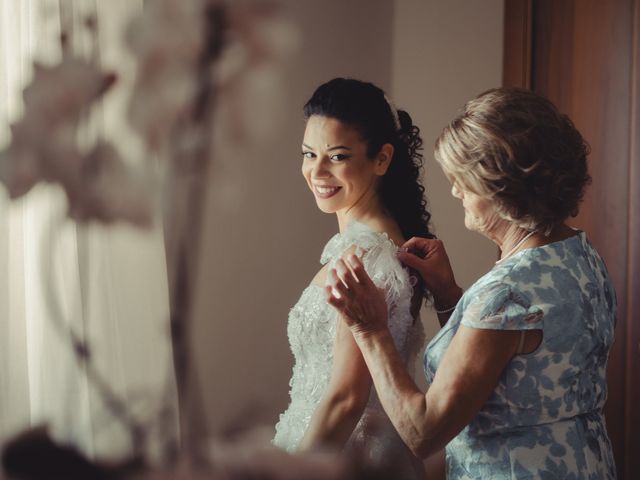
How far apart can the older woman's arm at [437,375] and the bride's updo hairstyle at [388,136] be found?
9.6 inches

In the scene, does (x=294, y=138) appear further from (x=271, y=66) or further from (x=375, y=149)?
(x=375, y=149)

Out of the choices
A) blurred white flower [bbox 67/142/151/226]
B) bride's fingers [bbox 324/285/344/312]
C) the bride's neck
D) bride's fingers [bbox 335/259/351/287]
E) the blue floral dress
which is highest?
blurred white flower [bbox 67/142/151/226]

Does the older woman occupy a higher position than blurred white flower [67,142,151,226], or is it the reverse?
blurred white flower [67,142,151,226]

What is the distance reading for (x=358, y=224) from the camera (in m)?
1.16

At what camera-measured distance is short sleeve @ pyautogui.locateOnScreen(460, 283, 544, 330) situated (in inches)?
33.9

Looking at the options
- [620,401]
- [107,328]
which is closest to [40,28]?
[107,328]

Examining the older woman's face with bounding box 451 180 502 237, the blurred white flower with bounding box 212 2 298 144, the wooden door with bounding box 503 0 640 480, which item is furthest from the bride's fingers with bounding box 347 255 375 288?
the wooden door with bounding box 503 0 640 480

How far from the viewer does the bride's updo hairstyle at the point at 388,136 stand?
3.37ft

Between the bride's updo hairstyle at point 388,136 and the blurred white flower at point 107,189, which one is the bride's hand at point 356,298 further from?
the blurred white flower at point 107,189

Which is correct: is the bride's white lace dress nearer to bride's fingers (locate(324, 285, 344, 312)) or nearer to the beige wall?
bride's fingers (locate(324, 285, 344, 312))

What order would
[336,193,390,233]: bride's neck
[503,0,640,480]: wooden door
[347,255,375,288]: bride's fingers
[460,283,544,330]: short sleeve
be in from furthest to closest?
1. [503,0,640,480]: wooden door
2. [336,193,390,233]: bride's neck
3. [460,283,544,330]: short sleeve
4. [347,255,375,288]: bride's fingers

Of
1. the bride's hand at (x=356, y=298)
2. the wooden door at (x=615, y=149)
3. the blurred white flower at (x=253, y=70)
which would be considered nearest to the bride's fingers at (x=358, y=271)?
the bride's hand at (x=356, y=298)

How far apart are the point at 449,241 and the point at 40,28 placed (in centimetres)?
218

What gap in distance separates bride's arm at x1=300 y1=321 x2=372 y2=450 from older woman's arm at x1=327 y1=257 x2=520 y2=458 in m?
0.04
